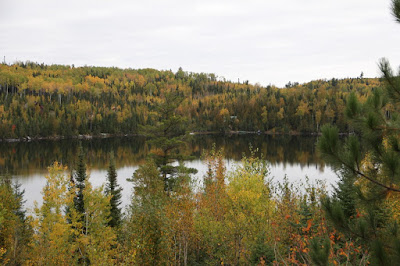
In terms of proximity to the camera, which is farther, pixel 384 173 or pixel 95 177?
pixel 95 177

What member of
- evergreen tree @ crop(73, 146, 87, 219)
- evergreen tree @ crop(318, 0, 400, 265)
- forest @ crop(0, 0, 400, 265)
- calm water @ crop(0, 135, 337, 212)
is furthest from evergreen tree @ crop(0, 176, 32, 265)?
evergreen tree @ crop(318, 0, 400, 265)

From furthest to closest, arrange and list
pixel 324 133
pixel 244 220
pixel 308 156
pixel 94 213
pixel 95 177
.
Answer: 1. pixel 308 156
2. pixel 95 177
3. pixel 94 213
4. pixel 244 220
5. pixel 324 133

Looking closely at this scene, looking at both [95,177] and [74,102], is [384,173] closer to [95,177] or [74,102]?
[95,177]

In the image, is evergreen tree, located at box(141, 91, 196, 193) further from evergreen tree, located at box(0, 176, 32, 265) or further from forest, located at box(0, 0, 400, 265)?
evergreen tree, located at box(0, 176, 32, 265)

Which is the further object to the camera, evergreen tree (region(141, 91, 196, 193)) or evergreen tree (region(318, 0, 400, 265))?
evergreen tree (region(141, 91, 196, 193))

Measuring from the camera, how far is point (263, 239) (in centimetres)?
1688

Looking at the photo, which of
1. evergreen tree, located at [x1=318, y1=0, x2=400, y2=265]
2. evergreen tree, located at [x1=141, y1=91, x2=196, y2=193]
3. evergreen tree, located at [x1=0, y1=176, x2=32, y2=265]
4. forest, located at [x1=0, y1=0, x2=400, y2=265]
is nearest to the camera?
evergreen tree, located at [x1=318, y1=0, x2=400, y2=265]

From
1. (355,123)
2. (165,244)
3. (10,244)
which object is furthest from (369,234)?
(10,244)

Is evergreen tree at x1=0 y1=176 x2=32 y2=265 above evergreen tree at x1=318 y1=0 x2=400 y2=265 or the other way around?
the other way around

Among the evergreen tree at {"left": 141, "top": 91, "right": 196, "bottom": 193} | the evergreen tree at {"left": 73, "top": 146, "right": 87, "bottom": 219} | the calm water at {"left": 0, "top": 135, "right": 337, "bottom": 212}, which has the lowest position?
the calm water at {"left": 0, "top": 135, "right": 337, "bottom": 212}

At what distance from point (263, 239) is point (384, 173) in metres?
12.5

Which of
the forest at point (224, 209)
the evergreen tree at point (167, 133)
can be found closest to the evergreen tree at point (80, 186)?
the forest at point (224, 209)

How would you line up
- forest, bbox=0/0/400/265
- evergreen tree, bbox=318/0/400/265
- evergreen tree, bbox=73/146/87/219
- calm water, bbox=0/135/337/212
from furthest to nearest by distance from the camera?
calm water, bbox=0/135/337/212, evergreen tree, bbox=73/146/87/219, forest, bbox=0/0/400/265, evergreen tree, bbox=318/0/400/265

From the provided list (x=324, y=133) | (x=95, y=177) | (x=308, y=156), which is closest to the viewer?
(x=324, y=133)
